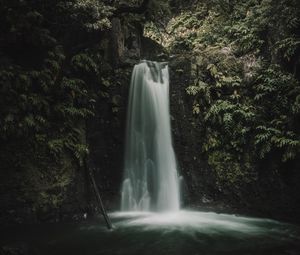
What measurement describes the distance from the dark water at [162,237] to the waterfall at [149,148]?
110cm

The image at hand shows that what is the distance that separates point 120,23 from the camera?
45.5 feet

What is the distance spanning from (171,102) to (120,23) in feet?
12.3

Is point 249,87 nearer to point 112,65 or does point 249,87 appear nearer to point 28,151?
point 112,65

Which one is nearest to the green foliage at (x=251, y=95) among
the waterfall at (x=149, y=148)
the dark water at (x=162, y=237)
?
the waterfall at (x=149, y=148)

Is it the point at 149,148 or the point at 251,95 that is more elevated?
the point at 251,95

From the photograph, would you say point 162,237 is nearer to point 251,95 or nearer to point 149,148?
point 149,148

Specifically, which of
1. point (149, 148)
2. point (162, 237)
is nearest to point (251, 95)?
point (149, 148)

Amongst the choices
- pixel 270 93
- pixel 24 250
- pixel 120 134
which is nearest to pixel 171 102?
pixel 120 134

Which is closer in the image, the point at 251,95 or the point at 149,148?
the point at 251,95

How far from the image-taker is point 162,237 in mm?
8383

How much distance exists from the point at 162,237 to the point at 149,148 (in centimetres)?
392

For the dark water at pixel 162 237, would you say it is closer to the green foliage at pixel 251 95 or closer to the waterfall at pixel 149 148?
the waterfall at pixel 149 148

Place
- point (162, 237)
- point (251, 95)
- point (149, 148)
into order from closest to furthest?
point (162, 237)
point (251, 95)
point (149, 148)

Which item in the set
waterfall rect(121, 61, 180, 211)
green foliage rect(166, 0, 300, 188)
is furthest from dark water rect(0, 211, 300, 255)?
green foliage rect(166, 0, 300, 188)
